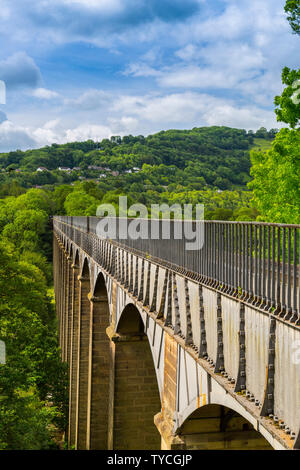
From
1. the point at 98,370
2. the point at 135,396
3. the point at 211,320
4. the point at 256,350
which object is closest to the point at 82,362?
the point at 98,370

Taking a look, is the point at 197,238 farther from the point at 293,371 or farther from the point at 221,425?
the point at 293,371

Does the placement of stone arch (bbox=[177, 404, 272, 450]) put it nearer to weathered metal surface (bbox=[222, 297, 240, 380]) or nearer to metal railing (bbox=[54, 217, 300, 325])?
metal railing (bbox=[54, 217, 300, 325])

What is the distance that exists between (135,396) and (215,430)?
9.25 m

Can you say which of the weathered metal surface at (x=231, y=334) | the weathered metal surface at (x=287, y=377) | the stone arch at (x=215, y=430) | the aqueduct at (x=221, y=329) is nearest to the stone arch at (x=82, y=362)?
the aqueduct at (x=221, y=329)

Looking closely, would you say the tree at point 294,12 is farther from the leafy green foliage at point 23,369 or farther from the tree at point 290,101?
the leafy green foliage at point 23,369

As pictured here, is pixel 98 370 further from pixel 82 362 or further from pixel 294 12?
pixel 294 12

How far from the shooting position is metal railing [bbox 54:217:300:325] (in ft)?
17.7

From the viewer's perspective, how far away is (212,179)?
197000mm

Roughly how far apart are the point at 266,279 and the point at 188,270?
329cm

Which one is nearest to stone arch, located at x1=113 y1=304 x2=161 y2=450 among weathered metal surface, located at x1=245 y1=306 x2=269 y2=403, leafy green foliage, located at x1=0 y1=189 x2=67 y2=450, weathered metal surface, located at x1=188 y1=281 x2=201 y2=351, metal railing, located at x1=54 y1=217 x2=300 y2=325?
leafy green foliage, located at x1=0 y1=189 x2=67 y2=450

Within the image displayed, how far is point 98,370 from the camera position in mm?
22531

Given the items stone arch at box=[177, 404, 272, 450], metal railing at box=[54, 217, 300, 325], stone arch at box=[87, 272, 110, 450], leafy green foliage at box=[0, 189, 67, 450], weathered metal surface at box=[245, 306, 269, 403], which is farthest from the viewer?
stone arch at box=[87, 272, 110, 450]

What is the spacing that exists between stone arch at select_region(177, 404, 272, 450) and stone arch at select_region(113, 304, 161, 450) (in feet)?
26.4
